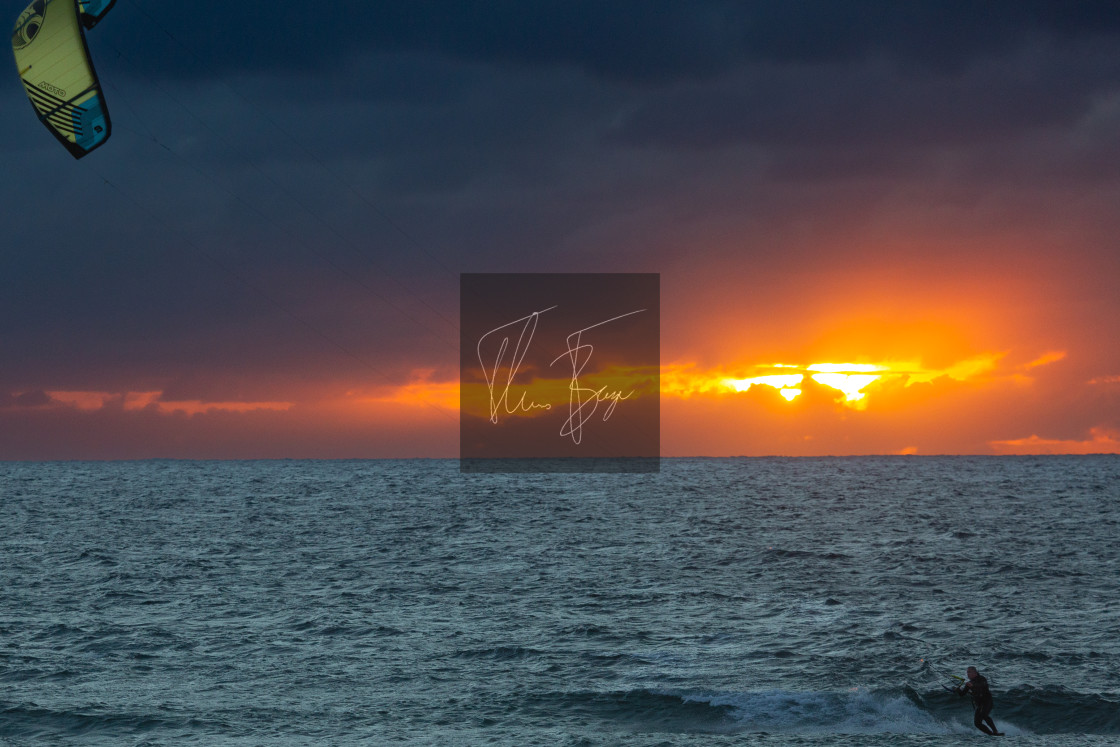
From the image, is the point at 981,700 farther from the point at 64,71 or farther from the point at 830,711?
the point at 64,71

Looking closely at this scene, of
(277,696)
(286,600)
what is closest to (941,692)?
(277,696)

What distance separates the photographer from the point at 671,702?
29.6m

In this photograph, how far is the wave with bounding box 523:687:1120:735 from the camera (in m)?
27.2

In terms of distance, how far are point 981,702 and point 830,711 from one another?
4.38 metres

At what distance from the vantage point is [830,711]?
2861cm

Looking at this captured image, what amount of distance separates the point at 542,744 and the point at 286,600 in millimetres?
27105

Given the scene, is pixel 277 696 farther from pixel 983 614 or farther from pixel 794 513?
pixel 794 513

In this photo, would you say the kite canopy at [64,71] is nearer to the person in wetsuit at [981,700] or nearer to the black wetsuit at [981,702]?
the person in wetsuit at [981,700]

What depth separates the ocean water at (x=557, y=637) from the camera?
2770cm

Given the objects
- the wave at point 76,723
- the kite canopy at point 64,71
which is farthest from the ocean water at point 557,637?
the kite canopy at point 64,71

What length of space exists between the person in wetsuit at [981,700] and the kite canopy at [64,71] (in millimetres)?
27543

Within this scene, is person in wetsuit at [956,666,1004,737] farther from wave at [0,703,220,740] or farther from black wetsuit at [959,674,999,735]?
wave at [0,703,220,740]

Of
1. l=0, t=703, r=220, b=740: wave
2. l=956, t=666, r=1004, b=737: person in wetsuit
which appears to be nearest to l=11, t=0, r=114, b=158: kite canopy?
l=0, t=703, r=220, b=740: wave

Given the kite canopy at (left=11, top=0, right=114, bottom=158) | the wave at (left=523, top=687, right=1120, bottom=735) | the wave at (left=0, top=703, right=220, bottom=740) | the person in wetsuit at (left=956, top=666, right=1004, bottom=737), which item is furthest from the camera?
the wave at (left=523, top=687, right=1120, bottom=735)
